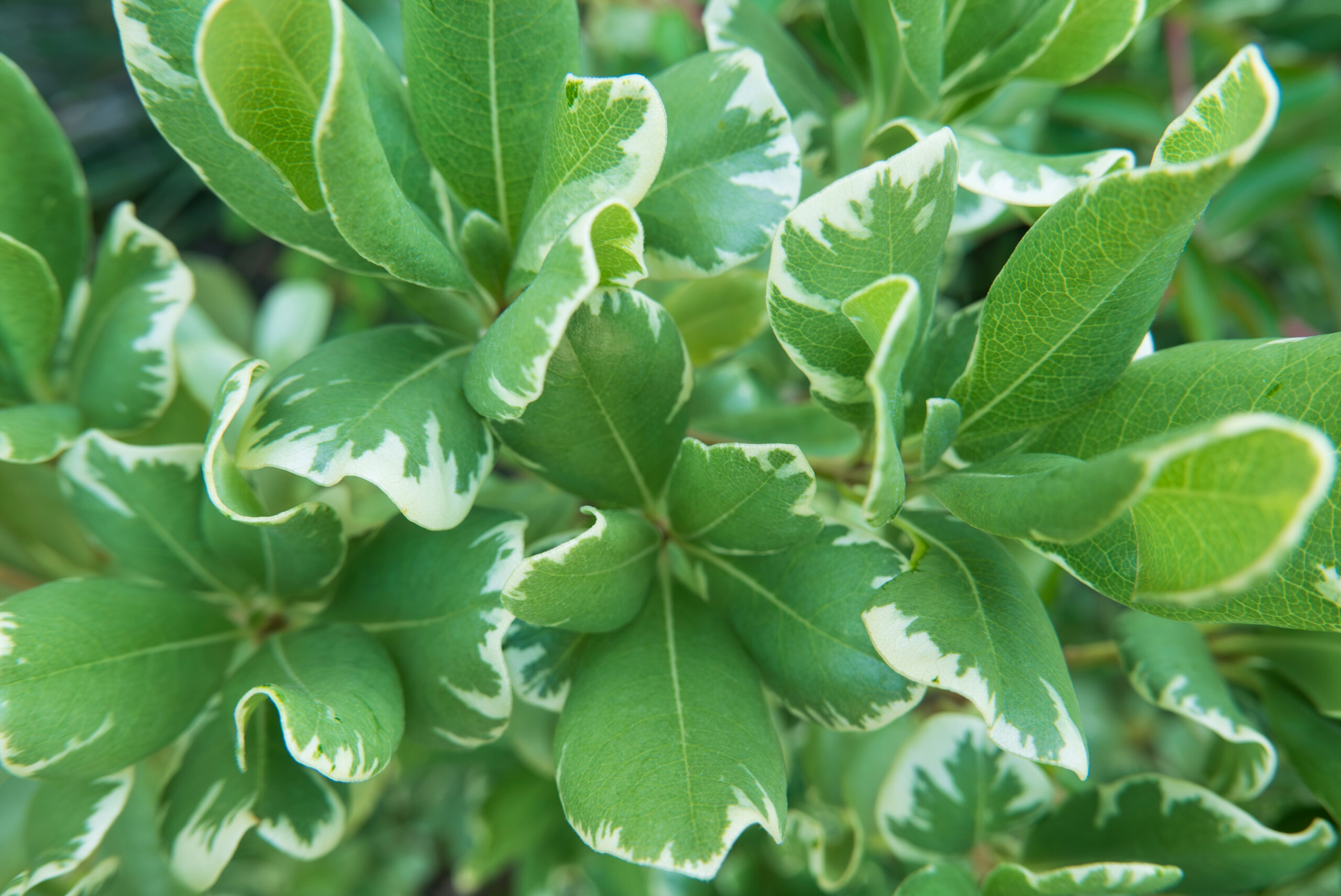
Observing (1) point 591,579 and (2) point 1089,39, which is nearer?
(1) point 591,579

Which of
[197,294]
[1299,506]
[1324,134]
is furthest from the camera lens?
[197,294]

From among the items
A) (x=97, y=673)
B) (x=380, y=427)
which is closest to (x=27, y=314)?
(x=97, y=673)

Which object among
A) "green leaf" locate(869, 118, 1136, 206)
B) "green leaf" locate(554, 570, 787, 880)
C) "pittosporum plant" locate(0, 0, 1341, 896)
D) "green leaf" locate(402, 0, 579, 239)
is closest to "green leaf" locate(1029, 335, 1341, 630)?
"pittosporum plant" locate(0, 0, 1341, 896)

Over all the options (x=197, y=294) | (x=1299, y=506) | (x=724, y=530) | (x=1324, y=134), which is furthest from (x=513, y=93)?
(x=1324, y=134)

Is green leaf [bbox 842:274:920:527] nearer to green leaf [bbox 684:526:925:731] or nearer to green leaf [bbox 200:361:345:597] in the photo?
green leaf [bbox 684:526:925:731]

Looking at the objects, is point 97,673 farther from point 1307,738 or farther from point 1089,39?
point 1307,738

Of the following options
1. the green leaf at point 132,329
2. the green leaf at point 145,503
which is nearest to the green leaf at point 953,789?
the green leaf at point 145,503

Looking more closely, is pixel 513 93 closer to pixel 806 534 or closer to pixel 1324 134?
pixel 806 534
